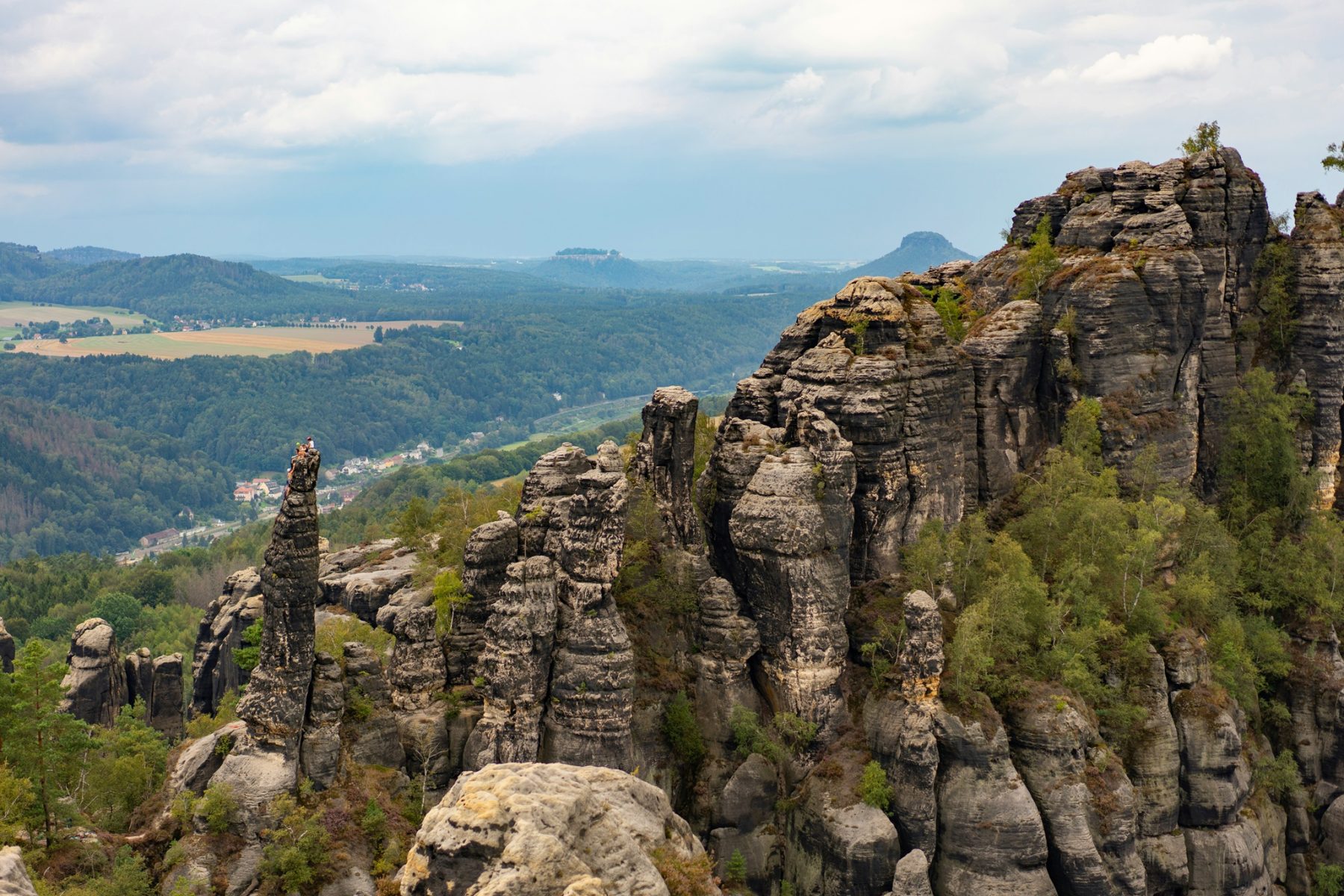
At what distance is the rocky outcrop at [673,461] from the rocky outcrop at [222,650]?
1185 inches

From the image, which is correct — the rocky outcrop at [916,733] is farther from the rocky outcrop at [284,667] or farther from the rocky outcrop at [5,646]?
the rocky outcrop at [5,646]

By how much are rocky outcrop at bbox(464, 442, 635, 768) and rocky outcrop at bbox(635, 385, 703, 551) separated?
5.15 m

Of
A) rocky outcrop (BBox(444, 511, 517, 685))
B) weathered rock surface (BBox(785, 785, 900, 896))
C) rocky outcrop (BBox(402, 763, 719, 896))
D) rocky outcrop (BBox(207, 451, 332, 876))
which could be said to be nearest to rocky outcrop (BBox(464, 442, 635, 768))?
rocky outcrop (BBox(444, 511, 517, 685))

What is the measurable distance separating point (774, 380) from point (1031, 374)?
48.9 feet

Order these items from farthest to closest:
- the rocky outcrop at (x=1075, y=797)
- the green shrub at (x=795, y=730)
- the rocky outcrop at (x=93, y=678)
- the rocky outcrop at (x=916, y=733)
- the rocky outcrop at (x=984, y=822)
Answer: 1. the rocky outcrop at (x=93, y=678)
2. the green shrub at (x=795, y=730)
3. the rocky outcrop at (x=1075, y=797)
4. the rocky outcrop at (x=916, y=733)
5. the rocky outcrop at (x=984, y=822)

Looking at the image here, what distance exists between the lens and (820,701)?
4528cm

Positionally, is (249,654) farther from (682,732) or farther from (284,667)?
(682,732)

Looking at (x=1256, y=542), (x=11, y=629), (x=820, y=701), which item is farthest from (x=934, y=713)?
(x=11, y=629)

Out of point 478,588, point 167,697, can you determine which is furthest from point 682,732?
point 167,697

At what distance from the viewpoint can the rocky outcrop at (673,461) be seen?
48.3 m

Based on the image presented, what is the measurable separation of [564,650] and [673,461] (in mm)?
10594

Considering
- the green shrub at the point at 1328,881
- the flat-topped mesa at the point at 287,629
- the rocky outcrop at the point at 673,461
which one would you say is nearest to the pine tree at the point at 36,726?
the flat-topped mesa at the point at 287,629

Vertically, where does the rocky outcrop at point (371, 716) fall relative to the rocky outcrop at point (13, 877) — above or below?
below

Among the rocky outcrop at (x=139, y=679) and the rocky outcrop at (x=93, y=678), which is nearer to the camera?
the rocky outcrop at (x=93, y=678)
